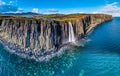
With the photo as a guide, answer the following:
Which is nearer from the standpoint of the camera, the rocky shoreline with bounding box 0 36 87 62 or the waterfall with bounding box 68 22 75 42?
the rocky shoreline with bounding box 0 36 87 62

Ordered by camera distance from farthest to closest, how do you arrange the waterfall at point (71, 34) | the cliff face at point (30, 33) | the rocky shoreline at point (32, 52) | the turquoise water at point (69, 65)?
the waterfall at point (71, 34), the cliff face at point (30, 33), the rocky shoreline at point (32, 52), the turquoise water at point (69, 65)

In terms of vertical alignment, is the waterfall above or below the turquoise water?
above

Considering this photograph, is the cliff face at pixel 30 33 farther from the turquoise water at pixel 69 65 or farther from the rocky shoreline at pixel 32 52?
the turquoise water at pixel 69 65

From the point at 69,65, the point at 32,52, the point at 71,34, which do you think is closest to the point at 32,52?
the point at 32,52

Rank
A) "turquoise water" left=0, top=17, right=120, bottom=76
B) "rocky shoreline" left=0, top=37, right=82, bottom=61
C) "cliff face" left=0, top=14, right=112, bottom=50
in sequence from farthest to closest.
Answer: "cliff face" left=0, top=14, right=112, bottom=50 → "rocky shoreline" left=0, top=37, right=82, bottom=61 → "turquoise water" left=0, top=17, right=120, bottom=76

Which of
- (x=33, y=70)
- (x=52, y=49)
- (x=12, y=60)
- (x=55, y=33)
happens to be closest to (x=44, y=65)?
(x=33, y=70)

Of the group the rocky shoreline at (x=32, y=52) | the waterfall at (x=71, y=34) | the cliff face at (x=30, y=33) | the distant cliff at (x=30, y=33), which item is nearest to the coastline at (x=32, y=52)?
the rocky shoreline at (x=32, y=52)

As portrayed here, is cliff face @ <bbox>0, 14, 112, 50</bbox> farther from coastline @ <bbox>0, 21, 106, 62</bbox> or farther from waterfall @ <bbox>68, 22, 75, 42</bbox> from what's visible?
waterfall @ <bbox>68, 22, 75, 42</bbox>

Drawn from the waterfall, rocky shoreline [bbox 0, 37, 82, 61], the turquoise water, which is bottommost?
the turquoise water

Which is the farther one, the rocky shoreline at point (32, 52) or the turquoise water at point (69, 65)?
the rocky shoreline at point (32, 52)

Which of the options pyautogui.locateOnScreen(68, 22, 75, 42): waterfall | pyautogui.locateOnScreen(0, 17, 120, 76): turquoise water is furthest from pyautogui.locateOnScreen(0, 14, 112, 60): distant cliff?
pyautogui.locateOnScreen(68, 22, 75, 42): waterfall

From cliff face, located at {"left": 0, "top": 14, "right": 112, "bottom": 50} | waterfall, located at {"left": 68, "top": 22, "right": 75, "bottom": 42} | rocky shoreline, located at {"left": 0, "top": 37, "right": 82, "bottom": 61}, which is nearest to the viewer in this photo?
rocky shoreline, located at {"left": 0, "top": 37, "right": 82, "bottom": 61}

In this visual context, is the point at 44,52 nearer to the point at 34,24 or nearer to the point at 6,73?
the point at 34,24
